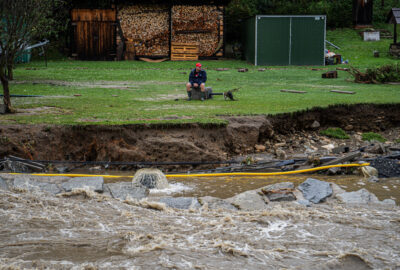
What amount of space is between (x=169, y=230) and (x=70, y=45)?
25731mm

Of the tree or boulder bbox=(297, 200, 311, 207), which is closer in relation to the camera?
boulder bbox=(297, 200, 311, 207)

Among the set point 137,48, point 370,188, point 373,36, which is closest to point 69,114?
point 370,188

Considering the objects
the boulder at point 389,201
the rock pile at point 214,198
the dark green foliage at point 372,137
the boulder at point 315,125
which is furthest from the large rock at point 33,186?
the dark green foliage at point 372,137

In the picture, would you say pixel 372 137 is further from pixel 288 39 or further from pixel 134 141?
pixel 288 39

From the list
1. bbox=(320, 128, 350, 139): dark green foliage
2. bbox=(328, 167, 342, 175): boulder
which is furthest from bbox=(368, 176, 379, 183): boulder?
bbox=(320, 128, 350, 139): dark green foliage

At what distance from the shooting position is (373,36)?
31.4 m

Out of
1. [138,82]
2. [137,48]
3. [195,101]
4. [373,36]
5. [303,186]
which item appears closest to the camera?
[303,186]

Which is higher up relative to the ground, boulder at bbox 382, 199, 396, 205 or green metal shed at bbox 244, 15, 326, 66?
green metal shed at bbox 244, 15, 326, 66

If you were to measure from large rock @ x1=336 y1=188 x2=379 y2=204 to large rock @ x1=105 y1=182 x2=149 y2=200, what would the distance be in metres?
3.26

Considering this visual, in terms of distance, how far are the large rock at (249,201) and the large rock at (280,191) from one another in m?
0.15

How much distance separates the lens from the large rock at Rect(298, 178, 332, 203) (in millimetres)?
7844

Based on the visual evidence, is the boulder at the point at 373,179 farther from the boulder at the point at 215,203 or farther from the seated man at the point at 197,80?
the seated man at the point at 197,80

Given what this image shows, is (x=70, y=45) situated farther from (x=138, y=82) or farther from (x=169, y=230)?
(x=169, y=230)

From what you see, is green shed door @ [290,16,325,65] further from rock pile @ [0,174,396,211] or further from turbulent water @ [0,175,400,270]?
Result: turbulent water @ [0,175,400,270]
